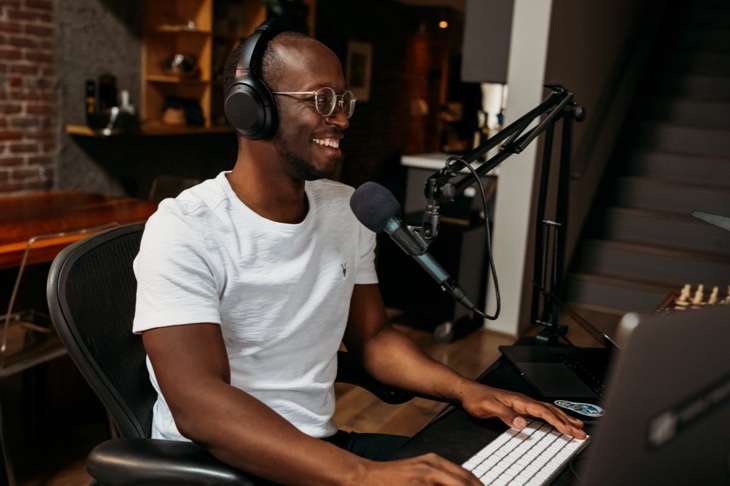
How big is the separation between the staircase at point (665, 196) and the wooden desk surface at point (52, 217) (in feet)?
9.23

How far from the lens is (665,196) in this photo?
196 inches

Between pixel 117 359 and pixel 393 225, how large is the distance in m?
0.55

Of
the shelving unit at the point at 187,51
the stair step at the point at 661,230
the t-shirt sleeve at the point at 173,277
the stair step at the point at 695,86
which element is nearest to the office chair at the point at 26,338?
the t-shirt sleeve at the point at 173,277

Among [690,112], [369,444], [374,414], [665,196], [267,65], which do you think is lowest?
[374,414]

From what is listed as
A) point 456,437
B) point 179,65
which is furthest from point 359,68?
point 456,437

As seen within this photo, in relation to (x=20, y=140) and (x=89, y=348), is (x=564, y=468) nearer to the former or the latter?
(x=89, y=348)

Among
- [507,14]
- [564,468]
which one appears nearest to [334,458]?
[564,468]

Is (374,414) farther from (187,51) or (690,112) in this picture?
(690,112)

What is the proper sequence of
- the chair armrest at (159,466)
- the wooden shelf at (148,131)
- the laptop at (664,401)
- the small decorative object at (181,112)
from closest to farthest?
the laptop at (664,401) → the chair armrest at (159,466) → the wooden shelf at (148,131) → the small decorative object at (181,112)

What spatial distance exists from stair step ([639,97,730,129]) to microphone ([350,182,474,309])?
4908mm

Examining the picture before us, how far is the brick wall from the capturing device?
4.03m

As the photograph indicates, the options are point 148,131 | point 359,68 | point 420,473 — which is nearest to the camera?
point 420,473

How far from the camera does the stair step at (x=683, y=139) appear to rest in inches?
203

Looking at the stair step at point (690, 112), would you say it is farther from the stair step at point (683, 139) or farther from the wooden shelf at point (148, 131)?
the wooden shelf at point (148, 131)
